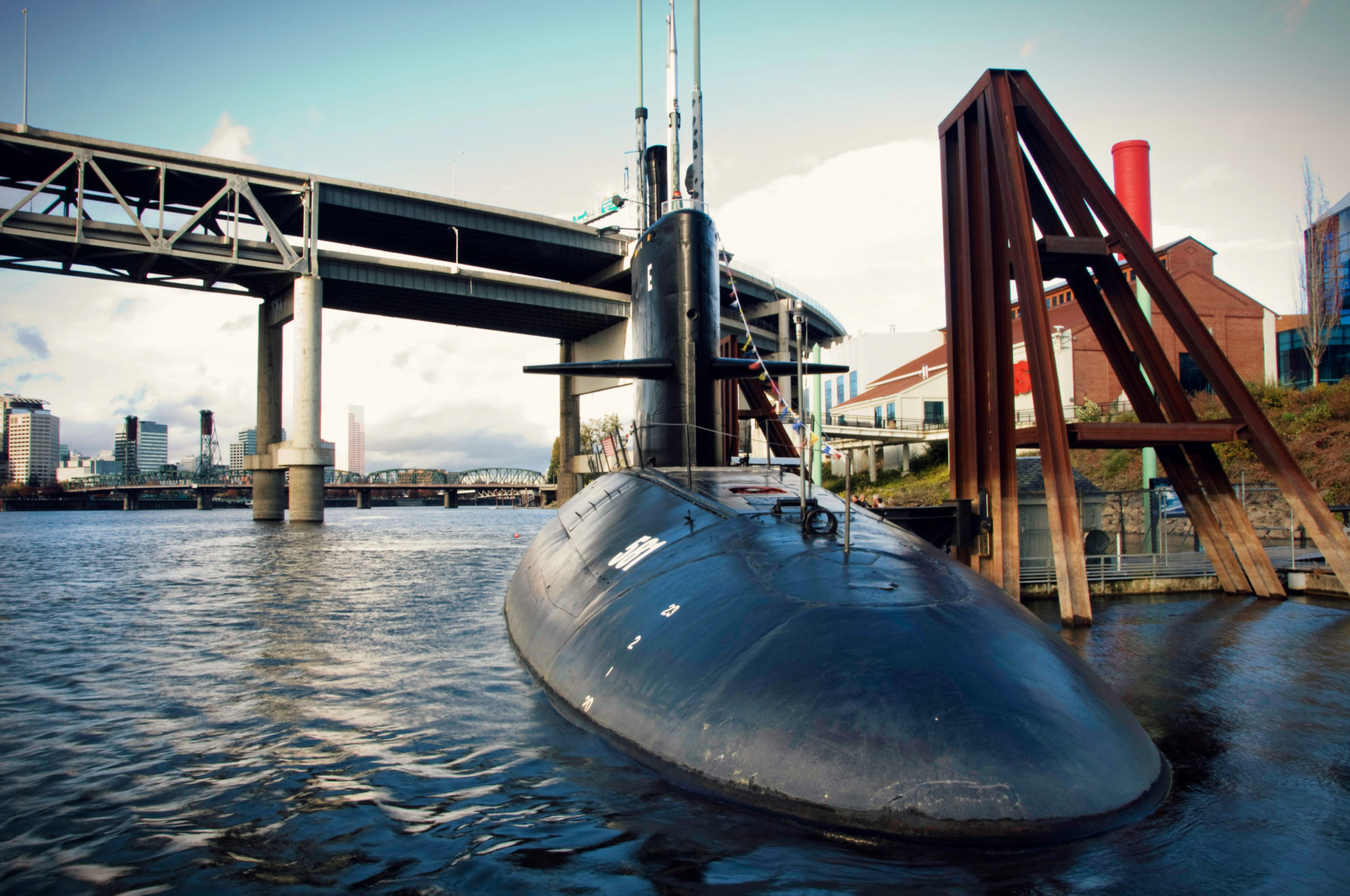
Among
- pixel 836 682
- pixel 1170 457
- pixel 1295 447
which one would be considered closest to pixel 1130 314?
pixel 1170 457

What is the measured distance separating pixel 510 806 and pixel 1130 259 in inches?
536

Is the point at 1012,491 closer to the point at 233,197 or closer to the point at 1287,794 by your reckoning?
the point at 1287,794

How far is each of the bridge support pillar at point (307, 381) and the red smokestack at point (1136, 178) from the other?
37.1 meters

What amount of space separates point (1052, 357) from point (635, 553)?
7690 millimetres

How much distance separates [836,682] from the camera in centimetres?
457

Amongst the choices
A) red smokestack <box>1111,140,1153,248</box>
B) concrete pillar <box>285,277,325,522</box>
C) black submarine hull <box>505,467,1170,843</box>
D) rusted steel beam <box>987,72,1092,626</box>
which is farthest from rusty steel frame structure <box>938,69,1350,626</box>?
concrete pillar <box>285,277,325,522</box>

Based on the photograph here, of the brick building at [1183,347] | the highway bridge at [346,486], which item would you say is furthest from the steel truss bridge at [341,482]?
the brick building at [1183,347]

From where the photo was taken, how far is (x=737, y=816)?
4.49m

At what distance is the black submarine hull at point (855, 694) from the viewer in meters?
3.98

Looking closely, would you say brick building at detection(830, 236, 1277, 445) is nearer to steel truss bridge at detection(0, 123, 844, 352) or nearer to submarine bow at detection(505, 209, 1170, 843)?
steel truss bridge at detection(0, 123, 844, 352)

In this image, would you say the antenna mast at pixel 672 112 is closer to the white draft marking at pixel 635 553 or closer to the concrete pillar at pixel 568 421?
the white draft marking at pixel 635 553

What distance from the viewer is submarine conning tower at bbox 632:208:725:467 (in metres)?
11.6

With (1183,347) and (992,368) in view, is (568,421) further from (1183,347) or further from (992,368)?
(992,368)

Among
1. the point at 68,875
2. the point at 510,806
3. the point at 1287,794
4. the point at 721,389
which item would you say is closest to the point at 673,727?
the point at 510,806
